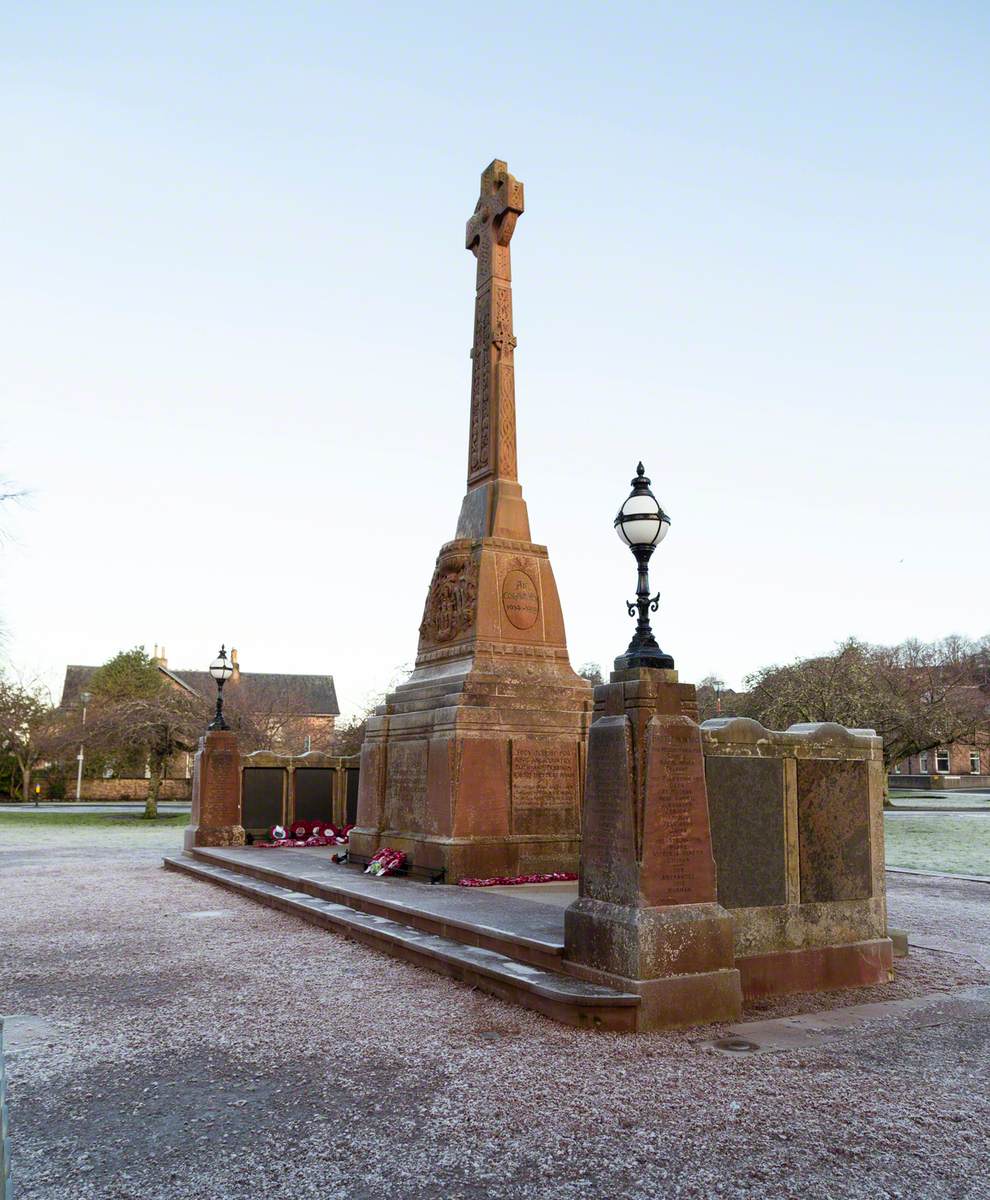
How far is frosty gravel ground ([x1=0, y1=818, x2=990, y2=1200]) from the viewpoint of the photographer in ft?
13.8

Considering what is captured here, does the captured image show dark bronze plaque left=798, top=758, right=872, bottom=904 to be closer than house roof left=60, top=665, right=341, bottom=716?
Yes

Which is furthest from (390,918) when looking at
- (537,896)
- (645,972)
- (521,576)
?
(521,576)

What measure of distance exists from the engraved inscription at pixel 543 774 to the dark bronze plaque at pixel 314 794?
27.0 feet

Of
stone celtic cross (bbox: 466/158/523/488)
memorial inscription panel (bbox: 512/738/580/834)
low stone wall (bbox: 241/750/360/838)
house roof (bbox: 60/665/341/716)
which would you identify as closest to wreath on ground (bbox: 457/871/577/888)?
memorial inscription panel (bbox: 512/738/580/834)

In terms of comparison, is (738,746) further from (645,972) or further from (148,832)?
(148,832)

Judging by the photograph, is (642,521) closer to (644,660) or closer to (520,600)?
(644,660)

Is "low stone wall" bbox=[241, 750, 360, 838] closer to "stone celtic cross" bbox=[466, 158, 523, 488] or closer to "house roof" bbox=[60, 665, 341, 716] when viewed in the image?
"stone celtic cross" bbox=[466, 158, 523, 488]

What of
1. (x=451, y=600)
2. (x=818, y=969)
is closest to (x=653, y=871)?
(x=818, y=969)

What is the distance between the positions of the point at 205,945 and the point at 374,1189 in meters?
6.18

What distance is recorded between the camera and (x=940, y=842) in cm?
2433

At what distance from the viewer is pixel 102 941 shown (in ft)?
33.0

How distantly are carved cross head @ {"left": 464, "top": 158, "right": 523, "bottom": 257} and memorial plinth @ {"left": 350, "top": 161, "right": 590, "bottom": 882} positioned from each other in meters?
0.02

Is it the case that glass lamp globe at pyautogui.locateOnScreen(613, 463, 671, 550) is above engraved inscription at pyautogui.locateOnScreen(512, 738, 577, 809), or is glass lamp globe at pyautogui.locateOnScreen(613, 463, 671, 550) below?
above

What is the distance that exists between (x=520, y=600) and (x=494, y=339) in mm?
3957
